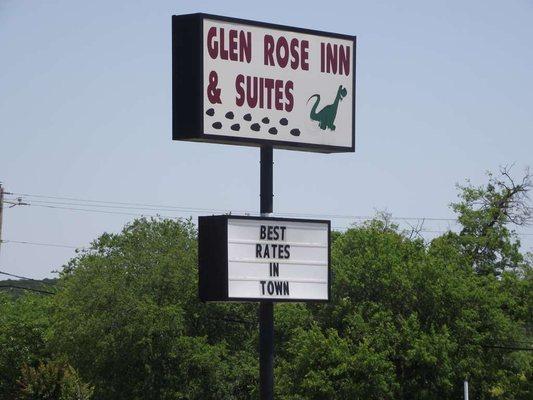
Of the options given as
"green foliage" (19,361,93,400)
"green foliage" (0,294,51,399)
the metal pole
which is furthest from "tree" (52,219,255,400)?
the metal pole

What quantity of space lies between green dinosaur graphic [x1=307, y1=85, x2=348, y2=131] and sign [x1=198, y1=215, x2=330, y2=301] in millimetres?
1290

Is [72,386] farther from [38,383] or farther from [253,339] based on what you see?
[253,339]

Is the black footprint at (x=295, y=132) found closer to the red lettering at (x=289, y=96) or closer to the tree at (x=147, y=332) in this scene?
the red lettering at (x=289, y=96)

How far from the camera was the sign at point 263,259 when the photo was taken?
15680 millimetres

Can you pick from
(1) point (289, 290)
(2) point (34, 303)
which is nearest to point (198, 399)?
(2) point (34, 303)

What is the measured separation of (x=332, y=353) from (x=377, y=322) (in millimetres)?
2424

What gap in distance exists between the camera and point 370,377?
3900cm

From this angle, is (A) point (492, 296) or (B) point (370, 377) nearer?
(B) point (370, 377)

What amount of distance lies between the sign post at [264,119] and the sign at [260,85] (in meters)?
0.01

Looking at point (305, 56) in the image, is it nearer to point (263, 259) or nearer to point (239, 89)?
point (239, 89)

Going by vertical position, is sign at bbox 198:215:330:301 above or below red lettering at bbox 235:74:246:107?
below

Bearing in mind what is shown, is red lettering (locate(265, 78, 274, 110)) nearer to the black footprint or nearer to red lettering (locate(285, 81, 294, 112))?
red lettering (locate(285, 81, 294, 112))

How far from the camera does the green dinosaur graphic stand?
642 inches

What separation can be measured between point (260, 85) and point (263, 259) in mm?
2221
